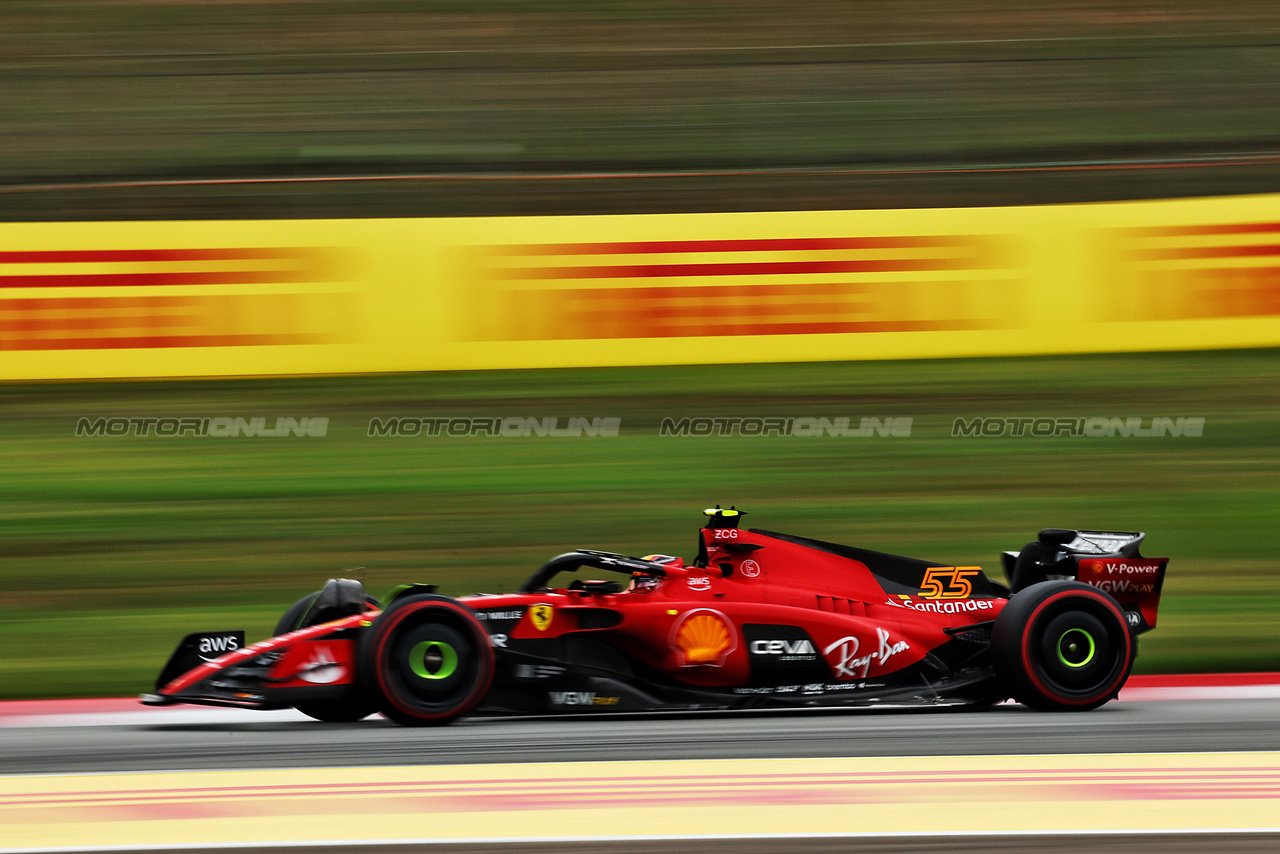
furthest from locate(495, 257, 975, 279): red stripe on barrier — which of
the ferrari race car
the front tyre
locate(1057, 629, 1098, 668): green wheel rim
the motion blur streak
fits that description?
the motion blur streak

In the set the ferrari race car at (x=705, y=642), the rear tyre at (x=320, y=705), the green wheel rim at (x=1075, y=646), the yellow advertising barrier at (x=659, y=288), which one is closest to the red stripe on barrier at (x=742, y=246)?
the yellow advertising barrier at (x=659, y=288)

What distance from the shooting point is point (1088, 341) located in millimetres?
10273

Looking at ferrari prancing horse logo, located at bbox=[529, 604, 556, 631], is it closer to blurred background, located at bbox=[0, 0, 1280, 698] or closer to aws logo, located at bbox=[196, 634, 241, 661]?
aws logo, located at bbox=[196, 634, 241, 661]

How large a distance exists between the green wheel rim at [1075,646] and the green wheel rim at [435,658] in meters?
2.76

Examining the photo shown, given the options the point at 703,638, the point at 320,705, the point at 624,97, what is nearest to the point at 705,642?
the point at 703,638

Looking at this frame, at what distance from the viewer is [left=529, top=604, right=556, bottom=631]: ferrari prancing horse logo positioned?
6.14 m

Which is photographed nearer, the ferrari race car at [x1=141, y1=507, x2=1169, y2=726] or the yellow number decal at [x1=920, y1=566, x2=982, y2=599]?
the ferrari race car at [x1=141, y1=507, x2=1169, y2=726]

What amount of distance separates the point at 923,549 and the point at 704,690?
152 inches

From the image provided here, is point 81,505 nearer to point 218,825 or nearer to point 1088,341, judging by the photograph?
point 218,825

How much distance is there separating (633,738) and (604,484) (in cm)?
449

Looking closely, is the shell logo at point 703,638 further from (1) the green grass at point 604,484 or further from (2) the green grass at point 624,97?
(2) the green grass at point 624,97

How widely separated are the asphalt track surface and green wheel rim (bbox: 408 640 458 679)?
23cm

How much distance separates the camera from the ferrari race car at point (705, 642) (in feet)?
19.4

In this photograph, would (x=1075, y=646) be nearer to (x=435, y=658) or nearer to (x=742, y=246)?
(x=435, y=658)
